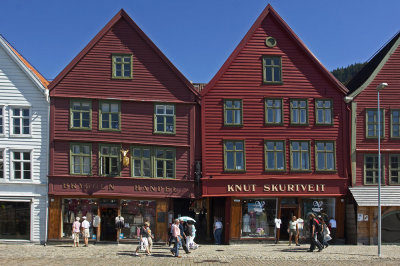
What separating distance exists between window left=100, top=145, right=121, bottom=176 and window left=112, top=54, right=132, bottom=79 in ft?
13.7

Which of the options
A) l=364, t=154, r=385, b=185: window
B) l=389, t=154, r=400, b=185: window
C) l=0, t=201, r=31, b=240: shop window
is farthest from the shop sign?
l=0, t=201, r=31, b=240: shop window

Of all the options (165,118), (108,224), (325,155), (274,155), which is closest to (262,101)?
(274,155)

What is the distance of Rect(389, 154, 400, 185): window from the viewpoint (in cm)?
2991

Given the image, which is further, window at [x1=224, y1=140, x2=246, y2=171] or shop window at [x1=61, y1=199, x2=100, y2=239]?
window at [x1=224, y1=140, x2=246, y2=171]

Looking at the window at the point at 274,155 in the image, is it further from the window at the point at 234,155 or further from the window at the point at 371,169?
the window at the point at 371,169

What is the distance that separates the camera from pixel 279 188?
2942 centimetres

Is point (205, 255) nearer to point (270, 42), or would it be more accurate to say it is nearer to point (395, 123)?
point (270, 42)

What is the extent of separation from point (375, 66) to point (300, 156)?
7517mm

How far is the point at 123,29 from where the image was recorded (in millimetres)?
29438

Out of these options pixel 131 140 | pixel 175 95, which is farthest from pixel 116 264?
pixel 175 95

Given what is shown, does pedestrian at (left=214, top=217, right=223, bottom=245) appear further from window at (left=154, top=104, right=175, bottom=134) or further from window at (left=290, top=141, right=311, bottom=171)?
window at (left=154, top=104, right=175, bottom=134)

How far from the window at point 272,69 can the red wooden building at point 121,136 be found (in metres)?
4.60

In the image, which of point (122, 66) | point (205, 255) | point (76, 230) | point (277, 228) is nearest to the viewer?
point (205, 255)

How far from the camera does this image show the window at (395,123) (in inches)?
1186
